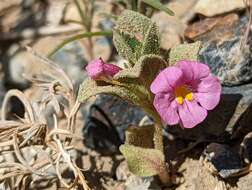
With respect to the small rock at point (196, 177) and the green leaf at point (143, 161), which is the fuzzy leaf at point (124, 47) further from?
the small rock at point (196, 177)

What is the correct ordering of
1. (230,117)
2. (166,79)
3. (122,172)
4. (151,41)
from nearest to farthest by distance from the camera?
(166,79)
(151,41)
(230,117)
(122,172)

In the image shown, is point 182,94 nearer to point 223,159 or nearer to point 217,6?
point 223,159

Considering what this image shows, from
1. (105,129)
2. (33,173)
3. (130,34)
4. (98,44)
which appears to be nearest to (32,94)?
(98,44)

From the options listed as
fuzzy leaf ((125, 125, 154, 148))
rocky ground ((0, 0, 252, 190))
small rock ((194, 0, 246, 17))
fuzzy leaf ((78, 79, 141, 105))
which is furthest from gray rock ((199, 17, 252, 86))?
fuzzy leaf ((78, 79, 141, 105))

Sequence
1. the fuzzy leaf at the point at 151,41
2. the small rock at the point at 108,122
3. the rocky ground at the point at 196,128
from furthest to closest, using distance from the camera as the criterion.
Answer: the small rock at the point at 108,122
the rocky ground at the point at 196,128
the fuzzy leaf at the point at 151,41

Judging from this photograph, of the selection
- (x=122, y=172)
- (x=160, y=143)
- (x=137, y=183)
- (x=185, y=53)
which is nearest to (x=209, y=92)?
(x=185, y=53)

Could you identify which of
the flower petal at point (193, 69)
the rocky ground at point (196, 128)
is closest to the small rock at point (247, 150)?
the rocky ground at point (196, 128)
